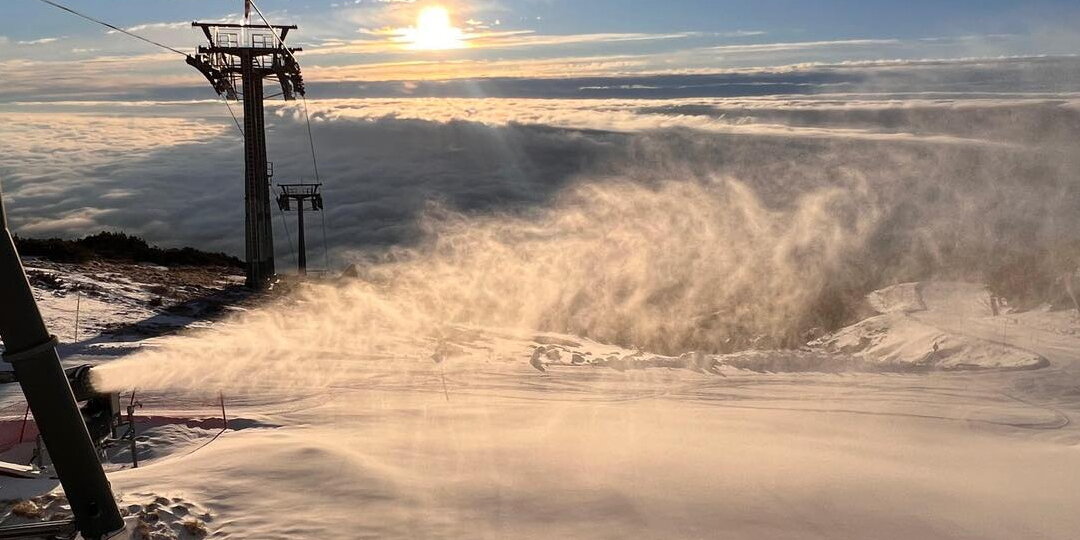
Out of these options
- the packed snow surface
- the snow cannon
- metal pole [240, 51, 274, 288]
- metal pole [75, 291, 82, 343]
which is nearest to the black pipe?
the packed snow surface

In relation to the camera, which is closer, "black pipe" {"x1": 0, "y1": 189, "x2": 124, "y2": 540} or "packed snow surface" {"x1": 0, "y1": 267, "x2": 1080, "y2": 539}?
"black pipe" {"x1": 0, "y1": 189, "x2": 124, "y2": 540}

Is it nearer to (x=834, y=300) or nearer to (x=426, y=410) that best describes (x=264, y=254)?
(x=426, y=410)

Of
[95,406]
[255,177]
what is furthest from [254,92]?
[95,406]

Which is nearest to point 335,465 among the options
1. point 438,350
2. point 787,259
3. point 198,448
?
point 198,448

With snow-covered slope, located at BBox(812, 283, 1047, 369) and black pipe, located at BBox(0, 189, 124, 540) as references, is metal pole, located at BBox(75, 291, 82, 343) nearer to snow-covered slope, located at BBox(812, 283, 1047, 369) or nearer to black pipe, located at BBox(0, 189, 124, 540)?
black pipe, located at BBox(0, 189, 124, 540)

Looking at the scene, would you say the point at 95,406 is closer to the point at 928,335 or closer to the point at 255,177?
the point at 255,177
